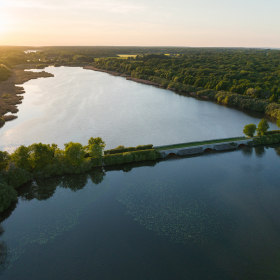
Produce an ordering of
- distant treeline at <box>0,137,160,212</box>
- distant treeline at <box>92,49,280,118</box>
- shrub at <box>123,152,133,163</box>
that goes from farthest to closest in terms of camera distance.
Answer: distant treeline at <box>92,49,280,118</box> → shrub at <box>123,152,133,163</box> → distant treeline at <box>0,137,160,212</box>

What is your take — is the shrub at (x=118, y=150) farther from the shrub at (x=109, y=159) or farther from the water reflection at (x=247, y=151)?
the water reflection at (x=247, y=151)

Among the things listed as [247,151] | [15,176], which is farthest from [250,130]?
[15,176]

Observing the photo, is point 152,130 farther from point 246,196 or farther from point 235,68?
point 235,68

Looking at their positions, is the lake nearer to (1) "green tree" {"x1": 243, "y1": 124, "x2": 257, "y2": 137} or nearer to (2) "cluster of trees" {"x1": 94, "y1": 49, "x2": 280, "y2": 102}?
(1) "green tree" {"x1": 243, "y1": 124, "x2": 257, "y2": 137}

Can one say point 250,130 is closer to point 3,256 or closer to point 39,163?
point 39,163

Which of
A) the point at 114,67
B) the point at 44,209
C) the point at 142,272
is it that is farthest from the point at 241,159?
the point at 114,67

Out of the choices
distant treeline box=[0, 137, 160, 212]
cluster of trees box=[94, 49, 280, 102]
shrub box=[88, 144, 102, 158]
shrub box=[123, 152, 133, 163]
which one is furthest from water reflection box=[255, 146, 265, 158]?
cluster of trees box=[94, 49, 280, 102]
